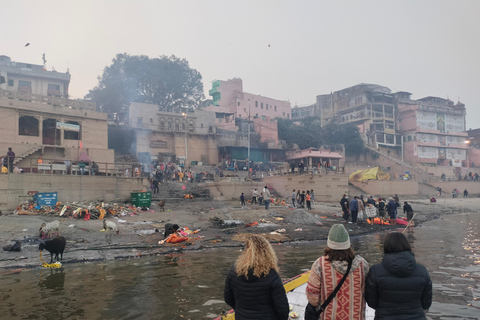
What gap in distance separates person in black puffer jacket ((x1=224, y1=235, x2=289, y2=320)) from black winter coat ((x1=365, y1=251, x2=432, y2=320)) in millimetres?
939

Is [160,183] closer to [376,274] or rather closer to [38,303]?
[38,303]

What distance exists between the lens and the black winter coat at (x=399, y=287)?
3.54 m

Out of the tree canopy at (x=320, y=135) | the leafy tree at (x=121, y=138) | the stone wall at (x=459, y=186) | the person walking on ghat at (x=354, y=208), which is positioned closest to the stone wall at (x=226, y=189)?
the person walking on ghat at (x=354, y=208)

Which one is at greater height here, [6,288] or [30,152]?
[30,152]

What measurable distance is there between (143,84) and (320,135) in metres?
31.3

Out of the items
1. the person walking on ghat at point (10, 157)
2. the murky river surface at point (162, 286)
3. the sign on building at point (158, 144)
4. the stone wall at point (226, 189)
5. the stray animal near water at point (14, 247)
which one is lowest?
the murky river surface at point (162, 286)

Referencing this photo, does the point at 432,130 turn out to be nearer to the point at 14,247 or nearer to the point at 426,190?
the point at 426,190

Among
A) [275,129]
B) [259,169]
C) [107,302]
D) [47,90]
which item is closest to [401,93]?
[275,129]

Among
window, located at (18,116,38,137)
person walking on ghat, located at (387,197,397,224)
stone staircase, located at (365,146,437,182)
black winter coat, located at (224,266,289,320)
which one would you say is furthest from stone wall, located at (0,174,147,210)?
stone staircase, located at (365,146,437,182)

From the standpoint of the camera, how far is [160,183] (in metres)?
32.4

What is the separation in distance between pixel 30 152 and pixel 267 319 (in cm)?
3088

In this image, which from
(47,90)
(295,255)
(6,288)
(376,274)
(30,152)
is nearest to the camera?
(376,274)

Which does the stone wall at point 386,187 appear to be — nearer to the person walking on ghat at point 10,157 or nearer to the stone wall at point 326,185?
the stone wall at point 326,185

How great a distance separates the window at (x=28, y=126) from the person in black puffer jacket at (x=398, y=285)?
34.5m
